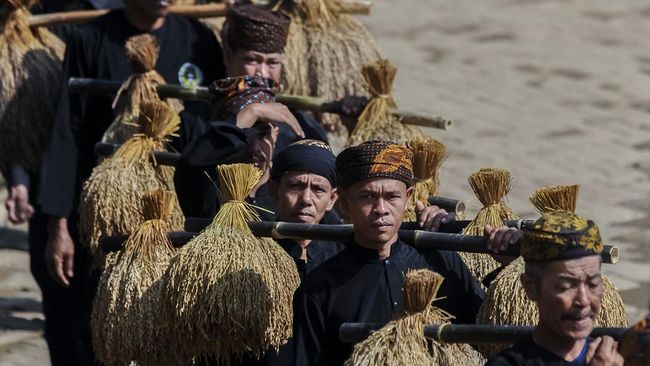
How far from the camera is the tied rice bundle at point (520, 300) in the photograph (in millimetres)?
5590

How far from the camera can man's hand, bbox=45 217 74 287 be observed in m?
8.08

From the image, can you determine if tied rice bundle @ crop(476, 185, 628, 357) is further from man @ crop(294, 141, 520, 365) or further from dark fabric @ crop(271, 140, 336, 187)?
dark fabric @ crop(271, 140, 336, 187)

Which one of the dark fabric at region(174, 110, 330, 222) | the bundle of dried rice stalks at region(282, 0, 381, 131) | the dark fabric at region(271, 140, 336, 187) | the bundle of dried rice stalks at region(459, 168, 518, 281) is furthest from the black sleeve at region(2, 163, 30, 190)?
→ the bundle of dried rice stalks at region(459, 168, 518, 281)

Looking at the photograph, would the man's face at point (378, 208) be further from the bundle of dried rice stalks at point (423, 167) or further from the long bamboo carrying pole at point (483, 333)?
the bundle of dried rice stalks at point (423, 167)

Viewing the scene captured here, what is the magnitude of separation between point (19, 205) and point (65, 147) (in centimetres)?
65

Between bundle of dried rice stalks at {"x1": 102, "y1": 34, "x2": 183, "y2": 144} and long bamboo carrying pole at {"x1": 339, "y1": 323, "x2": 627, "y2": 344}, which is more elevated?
bundle of dried rice stalks at {"x1": 102, "y1": 34, "x2": 183, "y2": 144}

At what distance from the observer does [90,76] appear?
8.15 meters

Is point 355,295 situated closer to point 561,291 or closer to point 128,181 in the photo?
point 561,291

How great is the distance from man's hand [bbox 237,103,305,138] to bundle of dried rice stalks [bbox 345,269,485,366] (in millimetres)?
1805

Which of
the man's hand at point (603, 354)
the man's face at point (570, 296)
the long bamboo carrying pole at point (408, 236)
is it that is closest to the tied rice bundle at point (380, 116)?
the long bamboo carrying pole at point (408, 236)

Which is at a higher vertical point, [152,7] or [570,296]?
[152,7]

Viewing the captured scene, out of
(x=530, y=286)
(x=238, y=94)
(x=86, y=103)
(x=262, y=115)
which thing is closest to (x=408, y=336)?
(x=530, y=286)

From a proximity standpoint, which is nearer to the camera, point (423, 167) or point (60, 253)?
point (423, 167)

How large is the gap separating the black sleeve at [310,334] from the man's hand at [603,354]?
1.13 meters
